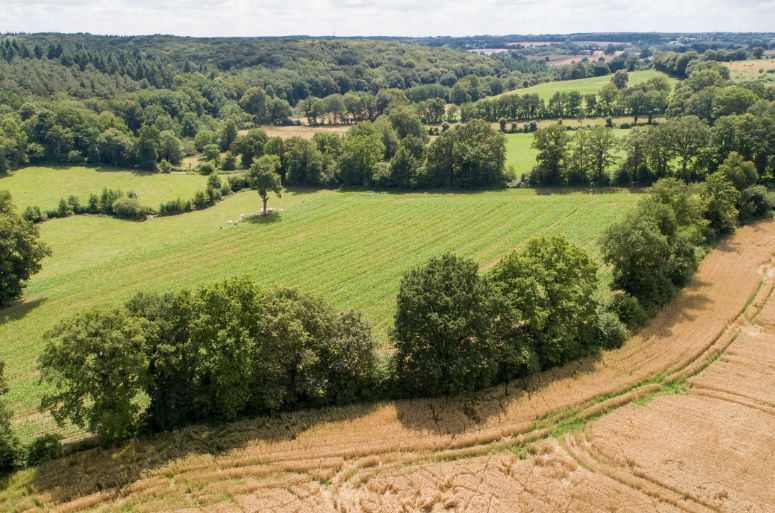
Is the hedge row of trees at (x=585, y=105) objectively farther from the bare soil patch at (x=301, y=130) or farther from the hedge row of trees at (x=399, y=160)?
the hedge row of trees at (x=399, y=160)

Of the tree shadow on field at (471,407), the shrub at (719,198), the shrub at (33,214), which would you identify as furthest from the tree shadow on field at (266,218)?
the shrub at (719,198)

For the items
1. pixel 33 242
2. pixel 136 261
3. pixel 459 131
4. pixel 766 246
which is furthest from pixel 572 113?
pixel 33 242

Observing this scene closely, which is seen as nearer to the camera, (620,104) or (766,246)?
(766,246)

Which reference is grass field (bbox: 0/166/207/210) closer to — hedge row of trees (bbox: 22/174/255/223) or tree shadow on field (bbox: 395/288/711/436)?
hedge row of trees (bbox: 22/174/255/223)

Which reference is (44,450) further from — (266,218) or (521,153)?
(521,153)

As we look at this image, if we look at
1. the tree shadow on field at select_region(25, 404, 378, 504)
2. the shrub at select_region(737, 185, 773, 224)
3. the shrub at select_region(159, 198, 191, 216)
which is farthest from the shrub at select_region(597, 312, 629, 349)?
the shrub at select_region(159, 198, 191, 216)

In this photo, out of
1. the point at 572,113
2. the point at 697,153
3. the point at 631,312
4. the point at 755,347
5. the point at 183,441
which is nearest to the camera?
the point at 183,441

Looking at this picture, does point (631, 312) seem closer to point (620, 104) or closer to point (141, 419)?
point (141, 419)
